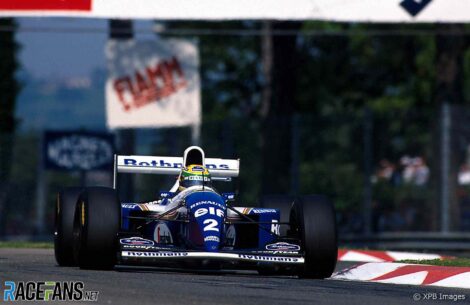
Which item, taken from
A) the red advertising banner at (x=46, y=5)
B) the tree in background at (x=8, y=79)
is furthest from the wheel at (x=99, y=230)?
the tree in background at (x=8, y=79)

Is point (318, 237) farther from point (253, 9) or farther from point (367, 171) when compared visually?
point (367, 171)

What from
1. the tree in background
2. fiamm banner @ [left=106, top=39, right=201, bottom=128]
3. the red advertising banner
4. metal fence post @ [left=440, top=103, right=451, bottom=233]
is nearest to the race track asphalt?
the red advertising banner

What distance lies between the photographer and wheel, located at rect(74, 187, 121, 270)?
44.2ft

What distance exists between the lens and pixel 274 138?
2645 cm

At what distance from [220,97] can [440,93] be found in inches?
848

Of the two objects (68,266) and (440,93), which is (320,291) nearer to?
(68,266)

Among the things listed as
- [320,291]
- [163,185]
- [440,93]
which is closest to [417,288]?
[320,291]

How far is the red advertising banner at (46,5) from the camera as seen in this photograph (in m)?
24.7

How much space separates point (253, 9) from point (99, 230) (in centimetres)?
1189

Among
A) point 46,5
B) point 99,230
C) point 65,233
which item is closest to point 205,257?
point 99,230

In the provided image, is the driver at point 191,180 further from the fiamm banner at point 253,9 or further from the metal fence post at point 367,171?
the metal fence post at point 367,171

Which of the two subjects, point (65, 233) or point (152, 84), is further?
point (152, 84)

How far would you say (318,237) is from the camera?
45.4ft

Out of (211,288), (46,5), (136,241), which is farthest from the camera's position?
(46,5)
